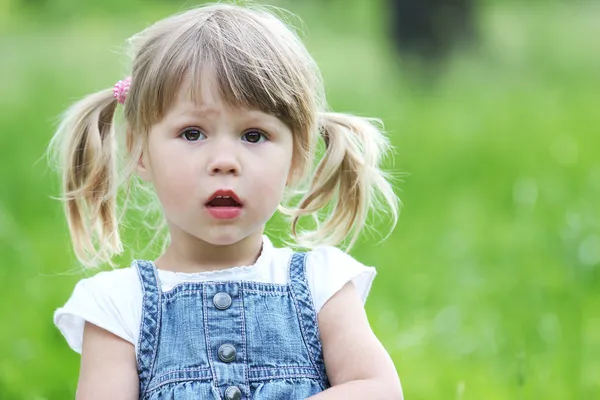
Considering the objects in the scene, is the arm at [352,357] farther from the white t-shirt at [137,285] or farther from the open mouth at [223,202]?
the open mouth at [223,202]

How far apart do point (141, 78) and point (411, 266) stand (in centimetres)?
279

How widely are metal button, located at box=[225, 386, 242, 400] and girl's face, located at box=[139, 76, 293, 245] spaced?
318 millimetres

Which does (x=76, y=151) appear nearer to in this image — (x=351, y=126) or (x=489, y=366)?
(x=351, y=126)

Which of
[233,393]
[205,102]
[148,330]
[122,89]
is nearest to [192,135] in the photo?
[205,102]

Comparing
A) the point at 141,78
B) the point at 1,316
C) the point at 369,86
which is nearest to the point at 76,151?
the point at 141,78

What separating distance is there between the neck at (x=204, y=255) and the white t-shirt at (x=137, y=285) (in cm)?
3

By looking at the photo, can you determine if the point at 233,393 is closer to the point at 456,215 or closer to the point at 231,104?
the point at 231,104

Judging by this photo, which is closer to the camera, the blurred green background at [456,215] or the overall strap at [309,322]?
the overall strap at [309,322]

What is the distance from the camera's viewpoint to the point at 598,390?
3811 mm

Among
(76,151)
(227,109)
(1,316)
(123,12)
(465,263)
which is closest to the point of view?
(227,109)

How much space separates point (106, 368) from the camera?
2469 mm

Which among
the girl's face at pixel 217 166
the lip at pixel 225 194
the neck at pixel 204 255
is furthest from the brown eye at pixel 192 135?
the neck at pixel 204 255

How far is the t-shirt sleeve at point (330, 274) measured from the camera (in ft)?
8.47

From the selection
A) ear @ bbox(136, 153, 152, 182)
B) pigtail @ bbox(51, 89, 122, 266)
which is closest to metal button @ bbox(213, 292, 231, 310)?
ear @ bbox(136, 153, 152, 182)
